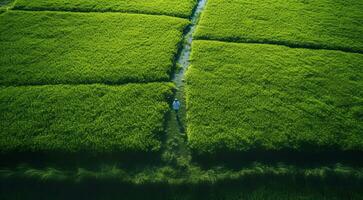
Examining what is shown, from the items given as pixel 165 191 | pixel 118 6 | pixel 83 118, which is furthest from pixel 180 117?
pixel 118 6

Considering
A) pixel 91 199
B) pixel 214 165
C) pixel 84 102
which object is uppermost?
pixel 84 102

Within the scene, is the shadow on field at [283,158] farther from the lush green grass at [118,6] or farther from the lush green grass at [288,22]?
the lush green grass at [118,6]

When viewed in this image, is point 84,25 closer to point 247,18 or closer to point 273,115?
point 247,18

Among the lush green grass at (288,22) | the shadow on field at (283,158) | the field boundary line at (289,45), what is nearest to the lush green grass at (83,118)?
the shadow on field at (283,158)

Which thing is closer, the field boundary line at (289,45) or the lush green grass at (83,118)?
the lush green grass at (83,118)

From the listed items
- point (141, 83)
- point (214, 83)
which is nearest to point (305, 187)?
point (214, 83)

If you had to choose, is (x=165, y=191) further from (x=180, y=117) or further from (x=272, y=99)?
(x=272, y=99)

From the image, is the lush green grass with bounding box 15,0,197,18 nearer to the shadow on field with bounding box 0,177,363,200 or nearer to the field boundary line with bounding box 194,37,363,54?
the field boundary line with bounding box 194,37,363,54
